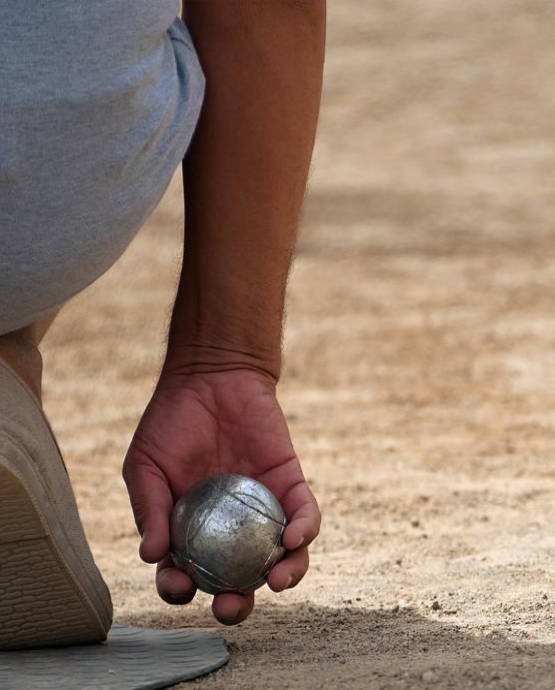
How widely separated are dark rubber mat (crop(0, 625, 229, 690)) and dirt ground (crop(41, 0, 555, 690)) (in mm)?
67

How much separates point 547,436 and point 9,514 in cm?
262

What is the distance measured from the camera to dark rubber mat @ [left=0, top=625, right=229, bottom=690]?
6.87ft

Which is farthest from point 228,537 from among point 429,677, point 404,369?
point 404,369

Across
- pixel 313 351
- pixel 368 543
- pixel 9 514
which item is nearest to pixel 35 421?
pixel 9 514

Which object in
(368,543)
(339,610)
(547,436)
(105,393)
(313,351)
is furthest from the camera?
(313,351)

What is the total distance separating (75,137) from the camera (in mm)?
2027

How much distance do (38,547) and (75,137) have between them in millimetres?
659

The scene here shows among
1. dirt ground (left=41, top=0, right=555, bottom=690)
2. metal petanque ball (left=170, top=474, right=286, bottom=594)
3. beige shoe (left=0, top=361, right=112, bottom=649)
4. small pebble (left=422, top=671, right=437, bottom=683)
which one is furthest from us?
dirt ground (left=41, top=0, right=555, bottom=690)

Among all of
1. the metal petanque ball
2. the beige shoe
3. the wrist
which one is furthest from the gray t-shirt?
the metal petanque ball

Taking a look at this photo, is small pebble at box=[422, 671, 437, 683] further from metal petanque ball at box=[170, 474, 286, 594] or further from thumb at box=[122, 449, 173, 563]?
thumb at box=[122, 449, 173, 563]

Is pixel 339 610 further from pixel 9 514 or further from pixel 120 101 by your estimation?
pixel 120 101

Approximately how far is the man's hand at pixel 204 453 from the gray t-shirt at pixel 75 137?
1.13 ft

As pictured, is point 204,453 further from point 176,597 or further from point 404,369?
point 404,369

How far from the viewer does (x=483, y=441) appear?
438cm
